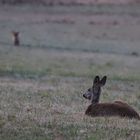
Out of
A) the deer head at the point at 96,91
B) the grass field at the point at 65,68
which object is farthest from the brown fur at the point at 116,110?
the deer head at the point at 96,91

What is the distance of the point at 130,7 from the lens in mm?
48469

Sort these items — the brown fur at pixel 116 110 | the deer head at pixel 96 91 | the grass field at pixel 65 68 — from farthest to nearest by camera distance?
the deer head at pixel 96 91
the brown fur at pixel 116 110
the grass field at pixel 65 68

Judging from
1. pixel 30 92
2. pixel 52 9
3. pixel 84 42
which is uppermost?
pixel 52 9

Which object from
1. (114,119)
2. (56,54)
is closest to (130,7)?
(56,54)

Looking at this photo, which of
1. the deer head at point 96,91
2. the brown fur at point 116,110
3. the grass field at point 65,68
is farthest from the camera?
the deer head at point 96,91

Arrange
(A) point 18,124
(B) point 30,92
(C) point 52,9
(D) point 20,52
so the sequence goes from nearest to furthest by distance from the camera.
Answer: (A) point 18,124, (B) point 30,92, (D) point 20,52, (C) point 52,9

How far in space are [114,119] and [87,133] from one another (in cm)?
134

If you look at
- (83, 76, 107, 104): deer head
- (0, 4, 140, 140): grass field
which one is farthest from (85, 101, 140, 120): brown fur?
(83, 76, 107, 104): deer head

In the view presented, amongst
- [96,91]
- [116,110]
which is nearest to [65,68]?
[96,91]

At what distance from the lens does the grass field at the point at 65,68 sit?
12102 mm

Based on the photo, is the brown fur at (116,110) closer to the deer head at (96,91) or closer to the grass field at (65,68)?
the grass field at (65,68)

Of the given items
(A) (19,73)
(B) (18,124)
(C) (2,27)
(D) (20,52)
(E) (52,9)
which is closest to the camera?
(B) (18,124)

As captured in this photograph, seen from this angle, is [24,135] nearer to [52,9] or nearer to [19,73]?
[19,73]

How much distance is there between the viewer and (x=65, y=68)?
26109 mm
